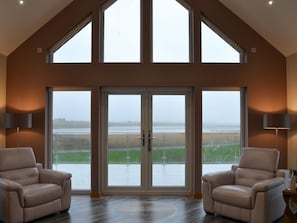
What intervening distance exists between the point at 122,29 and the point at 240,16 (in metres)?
2.31

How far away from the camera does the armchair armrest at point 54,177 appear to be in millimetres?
5148

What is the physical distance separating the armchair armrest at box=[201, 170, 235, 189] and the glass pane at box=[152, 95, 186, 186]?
50.0 inches

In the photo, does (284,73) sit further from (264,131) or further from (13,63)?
(13,63)

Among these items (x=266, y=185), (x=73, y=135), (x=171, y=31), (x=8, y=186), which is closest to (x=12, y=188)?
(x=8, y=186)

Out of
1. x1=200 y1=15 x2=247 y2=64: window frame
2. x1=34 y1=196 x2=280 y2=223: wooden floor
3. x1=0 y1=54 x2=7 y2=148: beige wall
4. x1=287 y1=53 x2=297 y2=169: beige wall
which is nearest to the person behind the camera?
x1=34 y1=196 x2=280 y2=223: wooden floor

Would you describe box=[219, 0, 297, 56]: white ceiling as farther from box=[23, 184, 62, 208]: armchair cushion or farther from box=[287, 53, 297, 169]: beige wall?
box=[23, 184, 62, 208]: armchair cushion

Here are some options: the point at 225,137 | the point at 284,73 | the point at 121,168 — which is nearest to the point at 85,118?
the point at 121,168

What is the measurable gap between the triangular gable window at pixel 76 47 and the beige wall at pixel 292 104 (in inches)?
151

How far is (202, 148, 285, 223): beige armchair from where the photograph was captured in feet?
14.6

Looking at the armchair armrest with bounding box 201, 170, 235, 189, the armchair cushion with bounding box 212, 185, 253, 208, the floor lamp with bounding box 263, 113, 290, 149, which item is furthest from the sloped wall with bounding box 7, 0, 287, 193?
the armchair cushion with bounding box 212, 185, 253, 208

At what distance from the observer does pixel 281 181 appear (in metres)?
4.79

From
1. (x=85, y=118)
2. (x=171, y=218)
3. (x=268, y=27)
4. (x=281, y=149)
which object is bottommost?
(x=171, y=218)

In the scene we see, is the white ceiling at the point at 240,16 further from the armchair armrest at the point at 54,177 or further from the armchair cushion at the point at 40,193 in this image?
the armchair cushion at the point at 40,193

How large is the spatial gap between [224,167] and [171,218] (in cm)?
205
